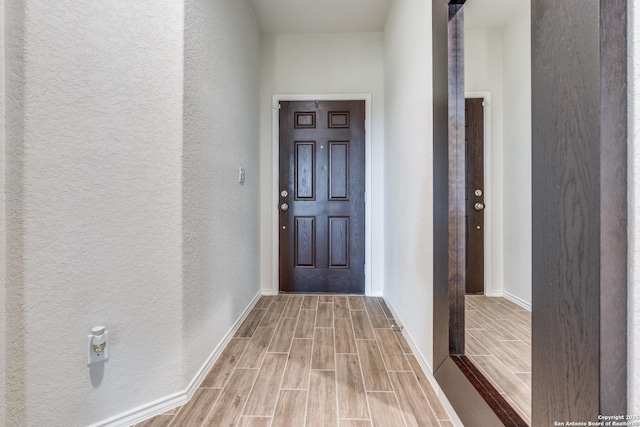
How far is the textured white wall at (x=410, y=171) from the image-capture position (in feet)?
5.20

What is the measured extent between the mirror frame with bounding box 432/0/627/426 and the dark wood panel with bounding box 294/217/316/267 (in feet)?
7.41

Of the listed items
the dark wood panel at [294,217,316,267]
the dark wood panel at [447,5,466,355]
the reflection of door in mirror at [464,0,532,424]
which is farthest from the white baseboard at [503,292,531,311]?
the dark wood panel at [294,217,316,267]

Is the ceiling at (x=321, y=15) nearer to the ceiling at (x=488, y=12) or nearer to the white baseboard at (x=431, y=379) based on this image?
the ceiling at (x=488, y=12)

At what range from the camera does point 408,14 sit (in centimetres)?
199

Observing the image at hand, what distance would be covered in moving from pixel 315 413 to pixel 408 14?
2407 mm

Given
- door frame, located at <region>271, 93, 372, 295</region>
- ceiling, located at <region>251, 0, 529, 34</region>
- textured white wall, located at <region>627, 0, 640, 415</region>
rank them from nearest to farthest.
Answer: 1. textured white wall, located at <region>627, 0, 640, 415</region>
2. ceiling, located at <region>251, 0, 529, 34</region>
3. door frame, located at <region>271, 93, 372, 295</region>

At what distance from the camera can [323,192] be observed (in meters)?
3.09

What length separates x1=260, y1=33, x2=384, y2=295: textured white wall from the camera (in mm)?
3068

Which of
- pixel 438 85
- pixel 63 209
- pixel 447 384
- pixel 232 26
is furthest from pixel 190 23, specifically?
pixel 447 384

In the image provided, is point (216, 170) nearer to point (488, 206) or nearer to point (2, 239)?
point (2, 239)

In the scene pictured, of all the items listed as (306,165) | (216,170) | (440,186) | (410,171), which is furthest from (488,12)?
(306,165)

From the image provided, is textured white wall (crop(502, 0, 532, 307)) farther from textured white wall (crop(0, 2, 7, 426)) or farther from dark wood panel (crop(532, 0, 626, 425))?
textured white wall (crop(0, 2, 7, 426))

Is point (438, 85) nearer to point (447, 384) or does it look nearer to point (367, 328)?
point (447, 384)

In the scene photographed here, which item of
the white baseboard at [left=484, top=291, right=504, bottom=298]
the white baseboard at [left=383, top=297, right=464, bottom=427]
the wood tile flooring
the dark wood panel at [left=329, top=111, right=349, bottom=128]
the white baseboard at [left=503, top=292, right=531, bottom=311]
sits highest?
the dark wood panel at [left=329, top=111, right=349, bottom=128]
